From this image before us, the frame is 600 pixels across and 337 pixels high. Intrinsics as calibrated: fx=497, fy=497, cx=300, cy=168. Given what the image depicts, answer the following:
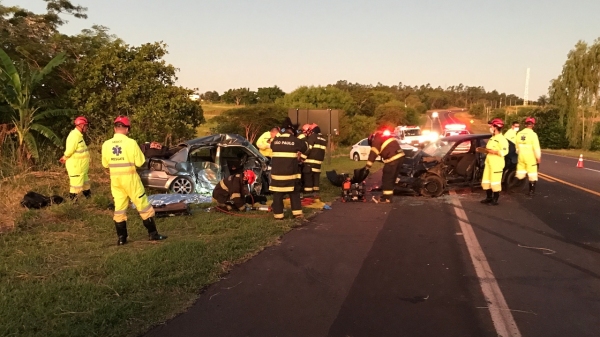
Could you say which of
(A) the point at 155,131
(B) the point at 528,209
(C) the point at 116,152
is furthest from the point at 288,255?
(A) the point at 155,131

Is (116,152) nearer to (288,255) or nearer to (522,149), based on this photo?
(288,255)

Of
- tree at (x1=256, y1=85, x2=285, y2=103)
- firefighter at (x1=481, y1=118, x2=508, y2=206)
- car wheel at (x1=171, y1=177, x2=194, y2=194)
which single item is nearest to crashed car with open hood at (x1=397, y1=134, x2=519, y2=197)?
firefighter at (x1=481, y1=118, x2=508, y2=206)

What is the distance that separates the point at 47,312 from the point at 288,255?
3.12 meters

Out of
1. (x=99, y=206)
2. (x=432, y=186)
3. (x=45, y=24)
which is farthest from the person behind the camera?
(x=45, y=24)

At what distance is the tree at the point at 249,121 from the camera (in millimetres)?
32562

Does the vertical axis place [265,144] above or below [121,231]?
above

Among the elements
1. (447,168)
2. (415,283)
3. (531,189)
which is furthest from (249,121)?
(415,283)

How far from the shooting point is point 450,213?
10.1m

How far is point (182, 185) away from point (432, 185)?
612cm

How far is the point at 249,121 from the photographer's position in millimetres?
33219

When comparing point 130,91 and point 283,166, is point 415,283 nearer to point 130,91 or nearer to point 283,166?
point 283,166

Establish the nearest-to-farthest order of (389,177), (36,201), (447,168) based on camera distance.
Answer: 1. (36,201)
2. (389,177)
3. (447,168)

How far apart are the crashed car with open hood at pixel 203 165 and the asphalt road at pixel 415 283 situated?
3551mm

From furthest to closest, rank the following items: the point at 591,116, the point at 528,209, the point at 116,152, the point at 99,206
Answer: the point at 591,116 < the point at 528,209 < the point at 99,206 < the point at 116,152
